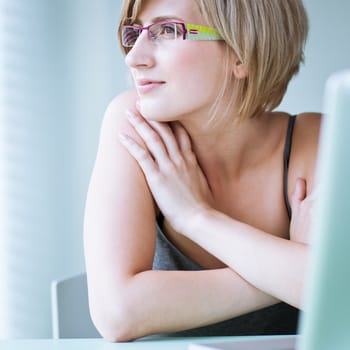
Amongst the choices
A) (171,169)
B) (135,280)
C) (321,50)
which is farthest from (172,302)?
(321,50)

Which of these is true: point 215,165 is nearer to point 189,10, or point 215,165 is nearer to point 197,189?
point 197,189

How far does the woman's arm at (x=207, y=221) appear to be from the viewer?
3.97ft

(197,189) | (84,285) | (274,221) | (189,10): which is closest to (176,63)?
(189,10)

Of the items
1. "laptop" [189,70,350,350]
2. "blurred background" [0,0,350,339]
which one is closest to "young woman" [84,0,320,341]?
"laptop" [189,70,350,350]

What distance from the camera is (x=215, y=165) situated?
158cm

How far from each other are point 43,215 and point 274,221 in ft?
4.54

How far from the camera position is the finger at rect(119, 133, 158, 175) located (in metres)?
1.41

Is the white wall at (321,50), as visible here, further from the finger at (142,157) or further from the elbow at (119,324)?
the elbow at (119,324)

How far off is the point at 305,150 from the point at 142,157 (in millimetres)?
394

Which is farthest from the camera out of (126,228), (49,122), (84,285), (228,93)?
(49,122)

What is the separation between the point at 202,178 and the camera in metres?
1.51

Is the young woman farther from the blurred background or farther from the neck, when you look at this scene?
the blurred background

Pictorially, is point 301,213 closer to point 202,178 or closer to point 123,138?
point 202,178

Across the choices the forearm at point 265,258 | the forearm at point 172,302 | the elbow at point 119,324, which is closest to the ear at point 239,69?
the forearm at point 265,258
